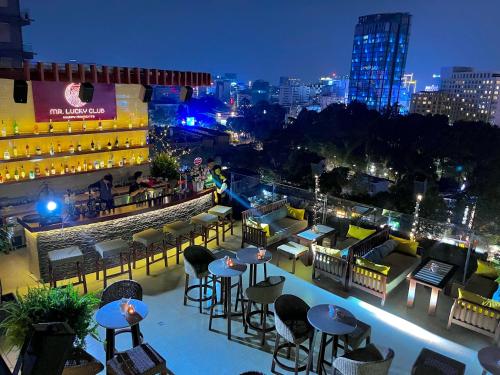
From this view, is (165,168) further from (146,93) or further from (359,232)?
(359,232)

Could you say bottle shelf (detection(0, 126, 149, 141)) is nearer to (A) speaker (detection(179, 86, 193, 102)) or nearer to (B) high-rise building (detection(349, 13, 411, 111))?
→ (A) speaker (detection(179, 86, 193, 102))

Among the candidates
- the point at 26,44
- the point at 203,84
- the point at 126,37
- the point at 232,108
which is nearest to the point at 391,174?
the point at 203,84

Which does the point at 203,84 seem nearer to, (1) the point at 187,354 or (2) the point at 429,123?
(1) the point at 187,354

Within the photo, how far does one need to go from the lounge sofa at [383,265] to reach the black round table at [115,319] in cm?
353

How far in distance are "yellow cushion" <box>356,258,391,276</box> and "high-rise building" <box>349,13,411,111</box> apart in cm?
8895

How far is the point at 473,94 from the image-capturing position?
85062mm

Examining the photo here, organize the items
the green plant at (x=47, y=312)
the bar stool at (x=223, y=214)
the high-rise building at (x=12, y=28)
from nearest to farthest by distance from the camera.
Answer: the green plant at (x=47, y=312) < the bar stool at (x=223, y=214) < the high-rise building at (x=12, y=28)

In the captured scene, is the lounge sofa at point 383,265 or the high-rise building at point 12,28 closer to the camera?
the lounge sofa at point 383,265

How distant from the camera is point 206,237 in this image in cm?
734

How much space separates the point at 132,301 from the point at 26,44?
3330 cm

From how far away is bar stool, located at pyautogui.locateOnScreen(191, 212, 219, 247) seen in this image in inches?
275

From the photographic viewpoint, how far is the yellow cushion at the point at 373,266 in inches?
223

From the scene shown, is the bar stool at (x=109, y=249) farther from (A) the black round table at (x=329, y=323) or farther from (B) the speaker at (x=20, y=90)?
(A) the black round table at (x=329, y=323)

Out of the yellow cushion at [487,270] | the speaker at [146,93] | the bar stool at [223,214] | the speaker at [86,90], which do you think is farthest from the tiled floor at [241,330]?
the speaker at [146,93]
